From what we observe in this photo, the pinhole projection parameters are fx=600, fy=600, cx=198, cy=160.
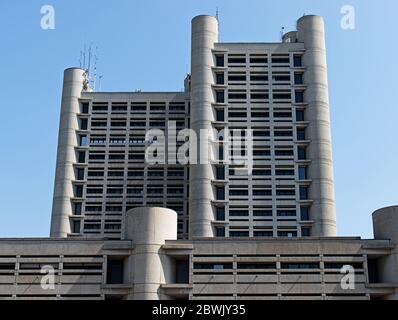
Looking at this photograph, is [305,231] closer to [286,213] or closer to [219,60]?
[286,213]

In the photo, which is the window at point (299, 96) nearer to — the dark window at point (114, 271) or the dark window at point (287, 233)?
the dark window at point (287, 233)

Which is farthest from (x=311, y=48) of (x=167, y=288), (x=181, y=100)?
(x=167, y=288)

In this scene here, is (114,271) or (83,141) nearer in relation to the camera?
(114,271)

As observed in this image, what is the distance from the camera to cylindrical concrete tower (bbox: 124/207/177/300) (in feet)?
189

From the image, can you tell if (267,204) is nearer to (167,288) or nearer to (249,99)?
(249,99)

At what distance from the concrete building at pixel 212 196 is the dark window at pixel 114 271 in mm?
144

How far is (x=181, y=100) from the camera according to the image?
360 feet

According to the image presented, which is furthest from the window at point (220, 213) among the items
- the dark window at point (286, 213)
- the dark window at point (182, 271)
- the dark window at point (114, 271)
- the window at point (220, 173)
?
the dark window at point (114, 271)

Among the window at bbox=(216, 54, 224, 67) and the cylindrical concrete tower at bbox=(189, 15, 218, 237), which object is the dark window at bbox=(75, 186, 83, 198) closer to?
the cylindrical concrete tower at bbox=(189, 15, 218, 237)

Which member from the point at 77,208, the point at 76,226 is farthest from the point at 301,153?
the point at 76,226

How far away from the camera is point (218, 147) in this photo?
9544cm

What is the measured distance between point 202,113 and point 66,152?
2511 centimetres

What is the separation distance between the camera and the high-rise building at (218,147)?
92125mm

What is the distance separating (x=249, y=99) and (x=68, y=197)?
3434cm
